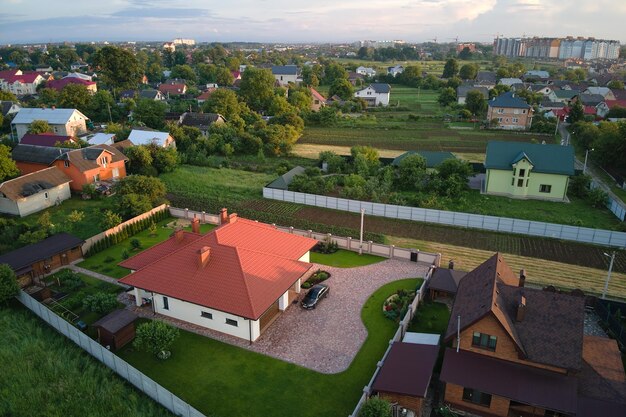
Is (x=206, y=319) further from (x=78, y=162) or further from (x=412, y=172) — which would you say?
(x=78, y=162)

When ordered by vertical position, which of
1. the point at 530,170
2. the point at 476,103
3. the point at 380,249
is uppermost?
the point at 476,103

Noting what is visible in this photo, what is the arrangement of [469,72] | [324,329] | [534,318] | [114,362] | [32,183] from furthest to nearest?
[469,72] → [32,183] → [324,329] → [114,362] → [534,318]

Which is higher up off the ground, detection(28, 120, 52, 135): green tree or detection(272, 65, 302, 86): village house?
detection(272, 65, 302, 86): village house

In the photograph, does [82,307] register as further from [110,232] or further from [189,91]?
[189,91]

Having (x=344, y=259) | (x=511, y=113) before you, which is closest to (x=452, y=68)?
(x=511, y=113)

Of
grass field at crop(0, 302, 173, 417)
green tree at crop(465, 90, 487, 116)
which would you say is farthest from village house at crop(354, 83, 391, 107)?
grass field at crop(0, 302, 173, 417)

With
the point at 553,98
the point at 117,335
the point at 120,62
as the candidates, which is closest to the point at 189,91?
the point at 120,62

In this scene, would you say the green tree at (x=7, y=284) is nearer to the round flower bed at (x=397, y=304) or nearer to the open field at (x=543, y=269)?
the round flower bed at (x=397, y=304)

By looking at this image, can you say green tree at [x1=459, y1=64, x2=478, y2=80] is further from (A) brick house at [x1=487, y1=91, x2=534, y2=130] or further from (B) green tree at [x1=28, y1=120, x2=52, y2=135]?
(B) green tree at [x1=28, y1=120, x2=52, y2=135]
